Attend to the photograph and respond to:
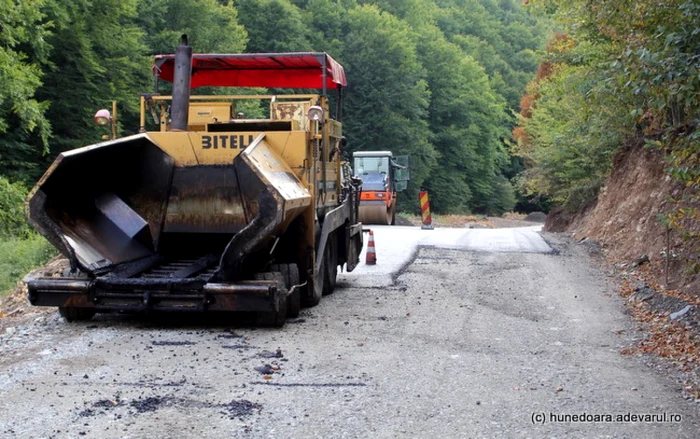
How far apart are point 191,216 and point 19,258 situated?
30.1 feet

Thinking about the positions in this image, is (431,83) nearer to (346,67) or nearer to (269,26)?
(346,67)

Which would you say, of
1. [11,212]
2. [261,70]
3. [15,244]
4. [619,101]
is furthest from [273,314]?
[11,212]

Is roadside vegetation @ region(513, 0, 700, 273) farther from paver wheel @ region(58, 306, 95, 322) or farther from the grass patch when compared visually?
the grass patch

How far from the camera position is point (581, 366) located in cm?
711

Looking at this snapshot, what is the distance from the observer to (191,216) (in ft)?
30.6

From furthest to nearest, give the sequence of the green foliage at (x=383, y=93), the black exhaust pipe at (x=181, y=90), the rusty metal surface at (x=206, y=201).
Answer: the green foliage at (x=383, y=93), the black exhaust pipe at (x=181, y=90), the rusty metal surface at (x=206, y=201)

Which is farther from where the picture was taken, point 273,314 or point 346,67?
point 346,67

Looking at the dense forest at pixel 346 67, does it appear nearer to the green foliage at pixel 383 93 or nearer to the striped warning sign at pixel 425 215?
the green foliage at pixel 383 93

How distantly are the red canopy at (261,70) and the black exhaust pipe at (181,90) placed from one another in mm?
839

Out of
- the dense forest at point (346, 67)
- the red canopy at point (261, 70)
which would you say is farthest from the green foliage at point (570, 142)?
the red canopy at point (261, 70)

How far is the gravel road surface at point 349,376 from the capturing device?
17.3 feet

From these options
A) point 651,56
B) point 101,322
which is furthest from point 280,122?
point 651,56

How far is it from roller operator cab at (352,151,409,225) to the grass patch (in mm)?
13881

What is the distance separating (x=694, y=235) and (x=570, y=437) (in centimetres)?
291
